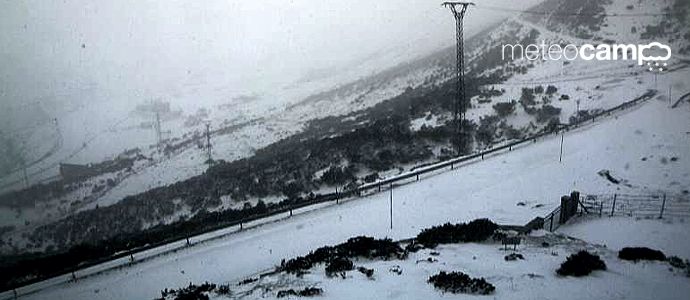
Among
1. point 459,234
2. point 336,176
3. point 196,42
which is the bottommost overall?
point 336,176

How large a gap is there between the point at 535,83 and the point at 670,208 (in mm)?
31956

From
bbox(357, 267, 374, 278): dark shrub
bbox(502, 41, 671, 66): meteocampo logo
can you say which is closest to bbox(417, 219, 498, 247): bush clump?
bbox(357, 267, 374, 278): dark shrub

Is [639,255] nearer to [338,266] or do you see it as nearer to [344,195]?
[338,266]

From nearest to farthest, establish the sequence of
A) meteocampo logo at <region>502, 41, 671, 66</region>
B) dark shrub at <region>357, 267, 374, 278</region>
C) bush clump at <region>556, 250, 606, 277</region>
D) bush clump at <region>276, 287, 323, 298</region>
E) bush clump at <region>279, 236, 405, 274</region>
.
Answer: bush clump at <region>276, 287, 323, 298</region> < bush clump at <region>556, 250, 606, 277</region> < dark shrub at <region>357, 267, 374, 278</region> < bush clump at <region>279, 236, 405, 274</region> < meteocampo logo at <region>502, 41, 671, 66</region>

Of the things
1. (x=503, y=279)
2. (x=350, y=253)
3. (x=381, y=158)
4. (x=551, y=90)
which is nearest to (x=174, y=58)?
(x=551, y=90)

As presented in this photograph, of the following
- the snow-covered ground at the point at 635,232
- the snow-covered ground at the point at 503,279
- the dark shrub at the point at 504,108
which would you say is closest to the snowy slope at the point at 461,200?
the snow-covered ground at the point at 635,232

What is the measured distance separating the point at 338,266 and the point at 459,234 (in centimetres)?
608

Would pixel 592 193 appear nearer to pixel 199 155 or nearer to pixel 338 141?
pixel 338 141

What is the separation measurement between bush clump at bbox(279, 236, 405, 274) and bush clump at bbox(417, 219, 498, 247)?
67.3 inches

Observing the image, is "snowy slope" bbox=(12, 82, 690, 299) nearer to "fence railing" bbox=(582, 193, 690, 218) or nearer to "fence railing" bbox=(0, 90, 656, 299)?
"fence railing" bbox=(0, 90, 656, 299)

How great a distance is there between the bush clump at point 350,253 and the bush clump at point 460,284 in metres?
2.96

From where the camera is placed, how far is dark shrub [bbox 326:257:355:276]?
14.3 meters

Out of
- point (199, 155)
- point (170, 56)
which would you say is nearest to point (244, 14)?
point (170, 56)

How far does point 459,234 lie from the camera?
60.3ft
